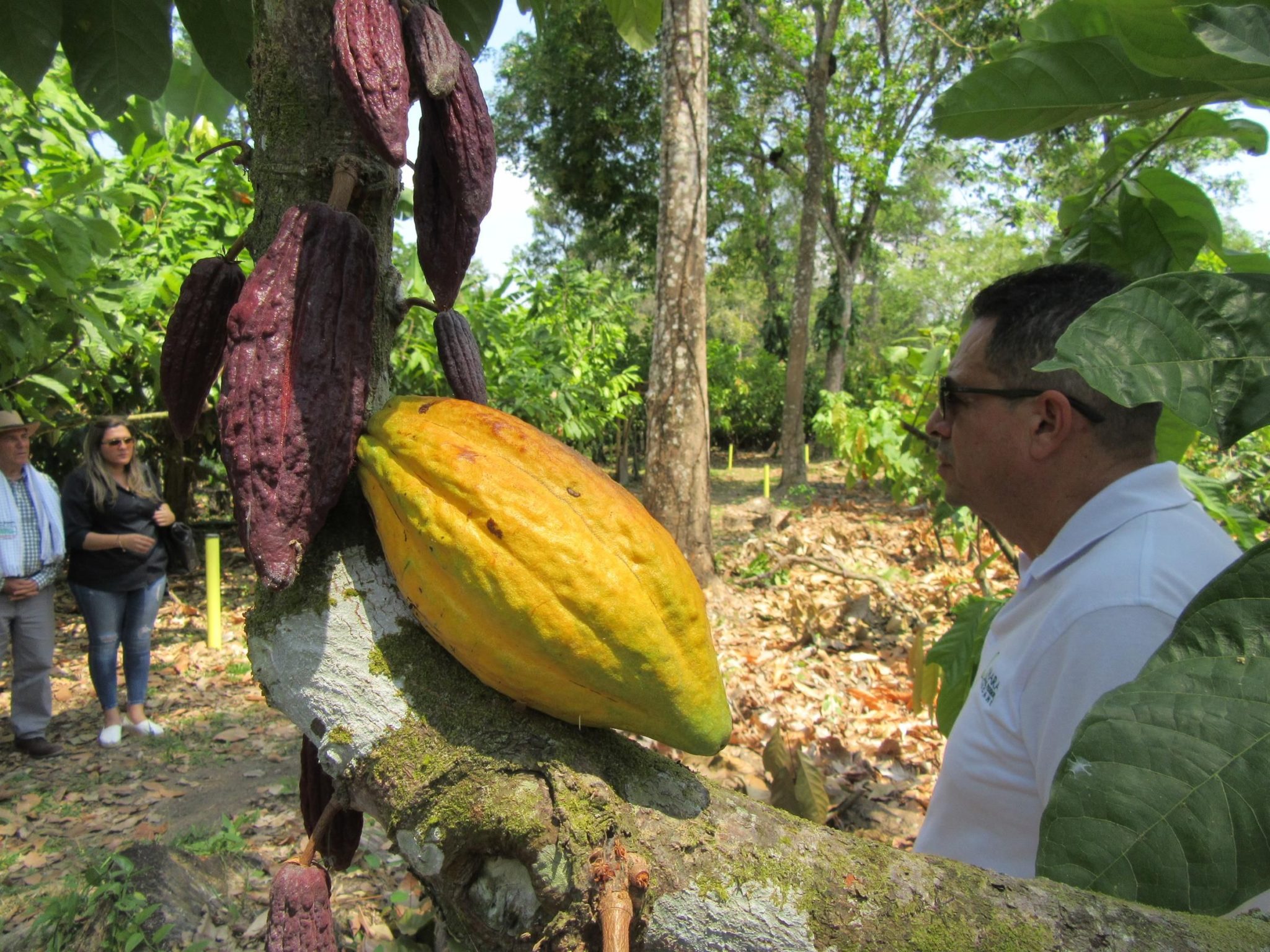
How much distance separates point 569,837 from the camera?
23.0 inches

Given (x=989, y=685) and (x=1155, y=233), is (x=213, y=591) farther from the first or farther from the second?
(x=1155, y=233)

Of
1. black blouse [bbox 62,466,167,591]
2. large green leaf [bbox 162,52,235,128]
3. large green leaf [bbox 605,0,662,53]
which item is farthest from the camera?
black blouse [bbox 62,466,167,591]

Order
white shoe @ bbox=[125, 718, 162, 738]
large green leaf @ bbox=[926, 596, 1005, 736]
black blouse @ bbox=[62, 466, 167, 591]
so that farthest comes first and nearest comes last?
black blouse @ bbox=[62, 466, 167, 591]
white shoe @ bbox=[125, 718, 162, 738]
large green leaf @ bbox=[926, 596, 1005, 736]

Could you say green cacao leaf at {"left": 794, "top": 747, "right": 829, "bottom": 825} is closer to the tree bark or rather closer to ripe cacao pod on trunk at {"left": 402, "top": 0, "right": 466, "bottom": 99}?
the tree bark

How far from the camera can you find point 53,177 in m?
3.02

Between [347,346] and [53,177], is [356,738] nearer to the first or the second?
[347,346]

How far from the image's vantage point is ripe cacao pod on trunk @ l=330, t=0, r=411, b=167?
65 centimetres

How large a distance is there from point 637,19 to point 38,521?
4.44m

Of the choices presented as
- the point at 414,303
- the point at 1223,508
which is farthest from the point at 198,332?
the point at 1223,508

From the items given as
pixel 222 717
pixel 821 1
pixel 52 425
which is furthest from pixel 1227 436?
pixel 821 1

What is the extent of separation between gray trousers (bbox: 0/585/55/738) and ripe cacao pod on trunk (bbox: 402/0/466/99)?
476 centimetres

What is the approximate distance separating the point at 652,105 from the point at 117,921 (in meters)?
15.7

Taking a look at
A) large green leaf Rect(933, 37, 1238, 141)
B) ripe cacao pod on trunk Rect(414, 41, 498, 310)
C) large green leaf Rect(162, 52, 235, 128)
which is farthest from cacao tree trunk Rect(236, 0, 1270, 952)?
large green leaf Rect(162, 52, 235, 128)

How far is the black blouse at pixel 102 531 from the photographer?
456 cm
